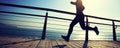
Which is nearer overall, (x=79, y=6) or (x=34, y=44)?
(x=34, y=44)

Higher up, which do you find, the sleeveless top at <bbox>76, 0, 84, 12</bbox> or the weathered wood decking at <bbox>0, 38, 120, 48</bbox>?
the sleeveless top at <bbox>76, 0, 84, 12</bbox>

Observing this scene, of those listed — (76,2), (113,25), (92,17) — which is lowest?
(113,25)

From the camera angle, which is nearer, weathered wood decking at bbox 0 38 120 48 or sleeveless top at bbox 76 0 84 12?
weathered wood decking at bbox 0 38 120 48

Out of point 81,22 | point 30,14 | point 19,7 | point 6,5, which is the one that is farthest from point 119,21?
point 6,5

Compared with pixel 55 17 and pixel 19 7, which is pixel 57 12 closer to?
pixel 55 17

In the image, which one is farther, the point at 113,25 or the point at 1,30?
the point at 113,25

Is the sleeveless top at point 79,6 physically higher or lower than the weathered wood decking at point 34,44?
higher

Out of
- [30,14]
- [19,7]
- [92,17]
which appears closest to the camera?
[19,7]

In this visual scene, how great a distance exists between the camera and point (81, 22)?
14.8 feet

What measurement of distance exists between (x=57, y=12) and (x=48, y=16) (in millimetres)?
441

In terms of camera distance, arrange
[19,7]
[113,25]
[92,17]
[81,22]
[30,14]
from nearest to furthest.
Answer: [81,22] < [19,7] < [30,14] < [92,17] < [113,25]

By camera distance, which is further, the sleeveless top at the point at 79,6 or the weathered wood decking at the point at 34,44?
the sleeveless top at the point at 79,6

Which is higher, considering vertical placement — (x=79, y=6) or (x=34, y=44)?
(x=79, y=6)

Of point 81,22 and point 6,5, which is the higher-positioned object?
point 6,5
